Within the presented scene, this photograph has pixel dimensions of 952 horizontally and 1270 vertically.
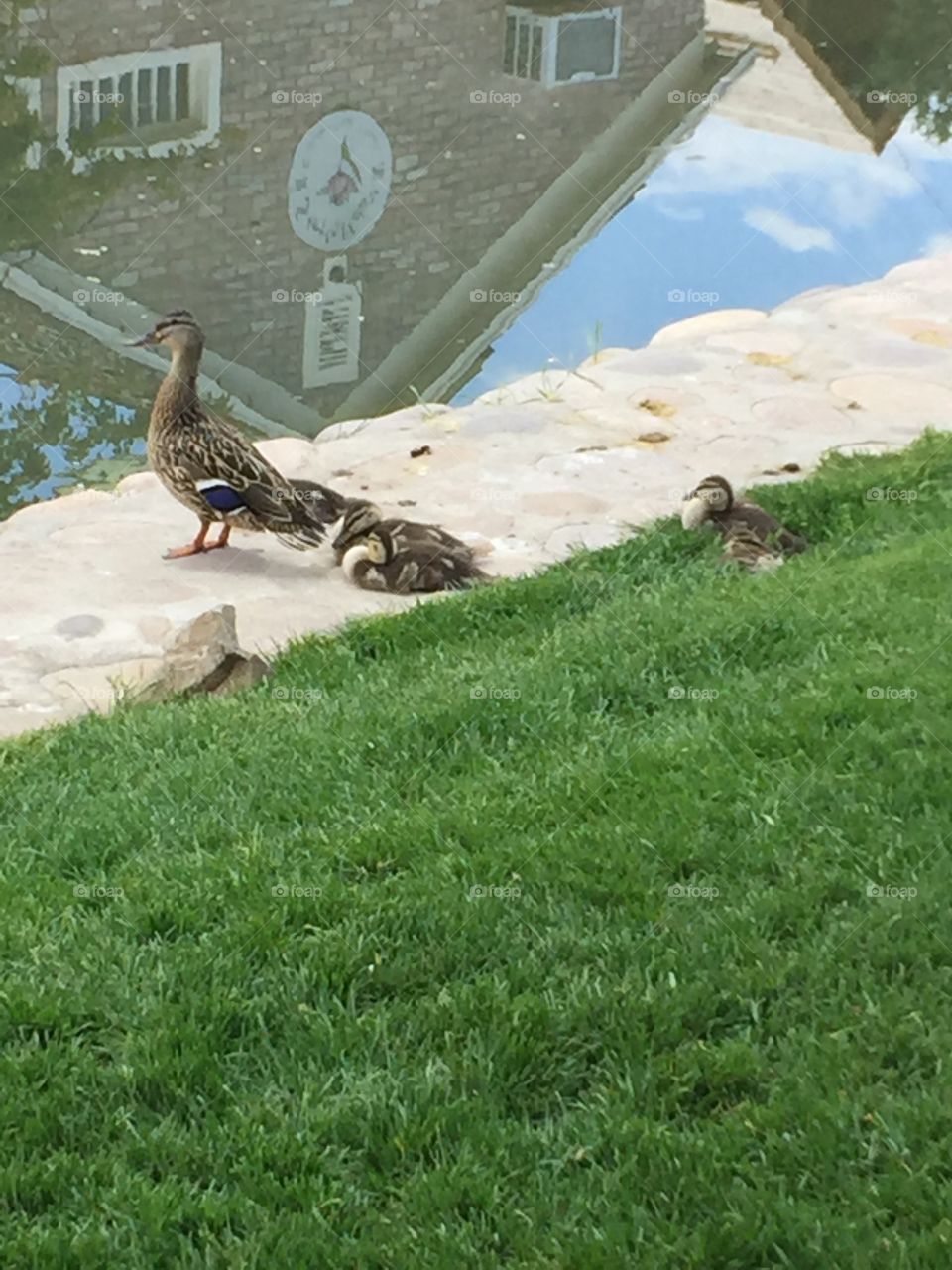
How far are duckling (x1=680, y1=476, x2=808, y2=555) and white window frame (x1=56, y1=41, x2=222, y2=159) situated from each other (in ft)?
29.2

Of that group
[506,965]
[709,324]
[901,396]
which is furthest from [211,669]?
[709,324]

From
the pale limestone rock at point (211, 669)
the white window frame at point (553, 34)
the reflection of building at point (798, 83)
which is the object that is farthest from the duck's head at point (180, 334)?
the white window frame at point (553, 34)

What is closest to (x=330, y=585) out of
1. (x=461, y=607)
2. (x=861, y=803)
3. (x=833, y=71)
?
(x=461, y=607)

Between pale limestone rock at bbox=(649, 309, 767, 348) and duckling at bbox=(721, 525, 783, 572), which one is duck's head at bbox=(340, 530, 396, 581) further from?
pale limestone rock at bbox=(649, 309, 767, 348)

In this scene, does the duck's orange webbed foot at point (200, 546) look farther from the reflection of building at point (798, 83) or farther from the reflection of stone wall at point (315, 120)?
the reflection of building at point (798, 83)

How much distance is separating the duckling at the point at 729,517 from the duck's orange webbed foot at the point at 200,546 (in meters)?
1.94

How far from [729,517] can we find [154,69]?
34.8ft

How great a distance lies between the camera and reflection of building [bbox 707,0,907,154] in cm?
1695

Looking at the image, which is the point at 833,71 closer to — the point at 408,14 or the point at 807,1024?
the point at 408,14

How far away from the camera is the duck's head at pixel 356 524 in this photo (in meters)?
7.65

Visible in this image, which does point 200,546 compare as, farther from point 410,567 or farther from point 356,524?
point 410,567

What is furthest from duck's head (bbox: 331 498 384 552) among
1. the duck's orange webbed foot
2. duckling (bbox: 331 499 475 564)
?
the duck's orange webbed foot

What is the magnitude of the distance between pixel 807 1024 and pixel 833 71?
16464 mm

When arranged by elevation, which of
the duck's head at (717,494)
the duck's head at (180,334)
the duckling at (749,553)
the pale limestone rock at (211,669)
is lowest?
the pale limestone rock at (211,669)
